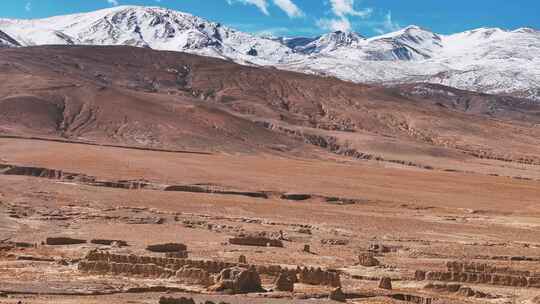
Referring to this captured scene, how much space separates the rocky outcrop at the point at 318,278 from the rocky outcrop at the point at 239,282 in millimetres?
2677

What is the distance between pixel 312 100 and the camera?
162 meters

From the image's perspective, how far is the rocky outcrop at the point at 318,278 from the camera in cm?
2488

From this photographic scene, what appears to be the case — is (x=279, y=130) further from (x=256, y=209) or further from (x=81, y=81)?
(x=256, y=209)

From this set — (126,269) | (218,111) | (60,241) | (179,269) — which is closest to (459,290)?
(179,269)

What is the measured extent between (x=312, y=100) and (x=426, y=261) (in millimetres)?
129011

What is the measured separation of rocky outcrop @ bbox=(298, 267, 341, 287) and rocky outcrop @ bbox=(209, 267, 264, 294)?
8.78 ft

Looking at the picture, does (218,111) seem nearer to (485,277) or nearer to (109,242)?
(109,242)

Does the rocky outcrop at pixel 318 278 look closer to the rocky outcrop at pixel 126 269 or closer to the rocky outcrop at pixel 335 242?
the rocky outcrop at pixel 126 269

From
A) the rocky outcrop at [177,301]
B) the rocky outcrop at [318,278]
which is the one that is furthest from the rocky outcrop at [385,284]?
the rocky outcrop at [177,301]

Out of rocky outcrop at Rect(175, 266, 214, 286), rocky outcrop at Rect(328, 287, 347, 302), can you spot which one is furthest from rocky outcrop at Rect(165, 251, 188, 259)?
rocky outcrop at Rect(328, 287, 347, 302)

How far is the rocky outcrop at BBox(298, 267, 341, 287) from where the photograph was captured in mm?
24875

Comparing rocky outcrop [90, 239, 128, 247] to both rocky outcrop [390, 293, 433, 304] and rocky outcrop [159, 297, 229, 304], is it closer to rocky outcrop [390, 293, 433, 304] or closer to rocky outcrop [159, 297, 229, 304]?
rocky outcrop [390, 293, 433, 304]

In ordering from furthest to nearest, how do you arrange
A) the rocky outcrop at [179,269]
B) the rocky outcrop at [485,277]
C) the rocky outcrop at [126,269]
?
the rocky outcrop at [485,277] → the rocky outcrop at [126,269] → the rocky outcrop at [179,269]

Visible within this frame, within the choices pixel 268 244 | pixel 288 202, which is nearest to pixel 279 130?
pixel 288 202
